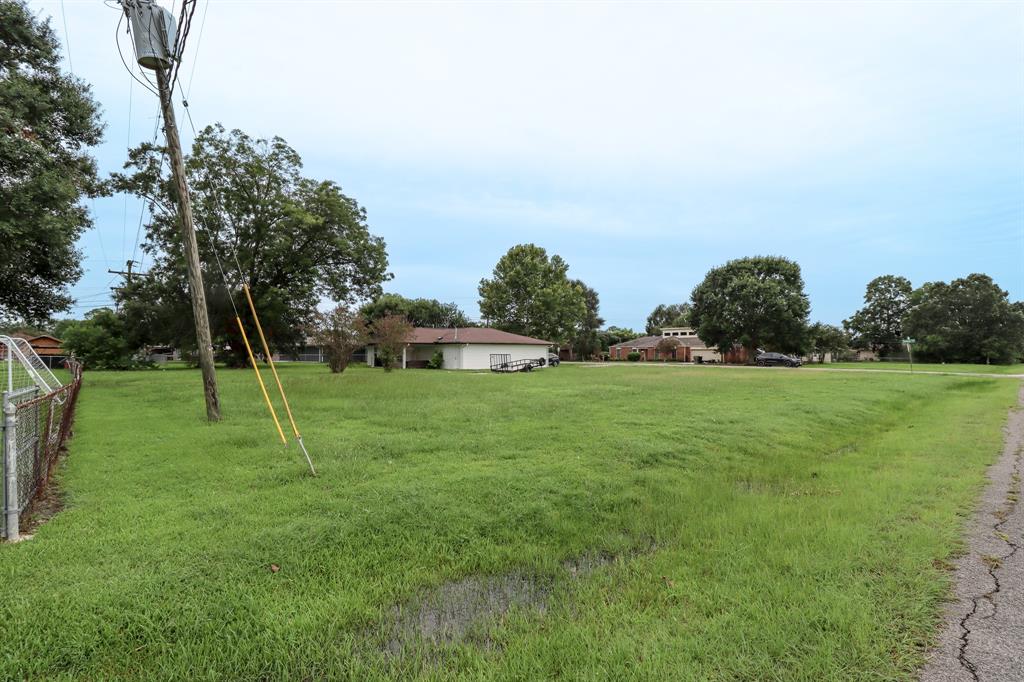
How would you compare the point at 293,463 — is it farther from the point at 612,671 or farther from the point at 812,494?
the point at 812,494

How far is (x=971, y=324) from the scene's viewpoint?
1909 inches

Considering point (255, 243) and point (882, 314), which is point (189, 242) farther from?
point (882, 314)

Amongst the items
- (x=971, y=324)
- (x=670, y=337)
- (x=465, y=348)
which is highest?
(x=971, y=324)

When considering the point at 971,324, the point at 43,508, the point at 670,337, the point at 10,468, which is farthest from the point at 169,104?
the point at 971,324

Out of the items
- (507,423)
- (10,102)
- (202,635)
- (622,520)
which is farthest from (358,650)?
(10,102)

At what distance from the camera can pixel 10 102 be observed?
491 inches

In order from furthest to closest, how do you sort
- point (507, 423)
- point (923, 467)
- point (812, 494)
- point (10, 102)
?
point (10, 102), point (507, 423), point (923, 467), point (812, 494)

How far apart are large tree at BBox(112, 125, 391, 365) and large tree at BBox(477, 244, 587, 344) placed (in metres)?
21.9

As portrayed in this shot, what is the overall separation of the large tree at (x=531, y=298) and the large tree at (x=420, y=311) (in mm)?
10381

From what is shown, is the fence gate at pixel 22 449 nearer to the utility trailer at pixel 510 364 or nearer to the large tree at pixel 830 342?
the utility trailer at pixel 510 364

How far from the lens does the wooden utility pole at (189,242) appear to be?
930 cm

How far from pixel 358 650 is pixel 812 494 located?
5220 millimetres

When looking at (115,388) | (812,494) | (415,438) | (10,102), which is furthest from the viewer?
(115,388)

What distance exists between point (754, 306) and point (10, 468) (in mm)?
55278
